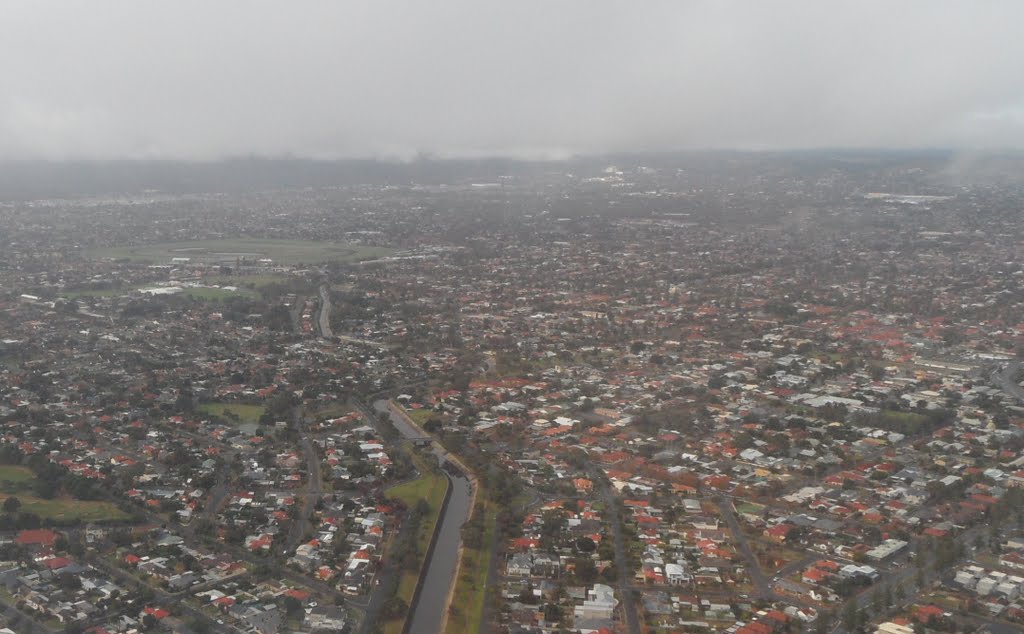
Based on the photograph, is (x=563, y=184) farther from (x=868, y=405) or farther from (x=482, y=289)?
(x=868, y=405)

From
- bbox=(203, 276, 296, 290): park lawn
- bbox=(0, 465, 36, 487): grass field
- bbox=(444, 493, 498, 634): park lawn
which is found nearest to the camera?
bbox=(444, 493, 498, 634): park lawn

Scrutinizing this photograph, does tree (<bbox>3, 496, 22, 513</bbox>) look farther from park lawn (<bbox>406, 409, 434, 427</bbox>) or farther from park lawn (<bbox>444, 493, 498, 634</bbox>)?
park lawn (<bbox>406, 409, 434, 427</bbox>)

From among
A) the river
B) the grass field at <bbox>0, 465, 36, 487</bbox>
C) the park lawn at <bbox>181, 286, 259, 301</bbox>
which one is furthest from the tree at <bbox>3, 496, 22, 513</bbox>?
the park lawn at <bbox>181, 286, 259, 301</bbox>

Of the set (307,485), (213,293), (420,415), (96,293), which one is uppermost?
(96,293)

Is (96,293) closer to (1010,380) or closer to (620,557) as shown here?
(620,557)

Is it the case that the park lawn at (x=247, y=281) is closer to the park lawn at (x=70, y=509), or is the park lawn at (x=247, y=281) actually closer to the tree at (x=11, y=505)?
the park lawn at (x=70, y=509)

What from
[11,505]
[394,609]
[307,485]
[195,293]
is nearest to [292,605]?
[394,609]
